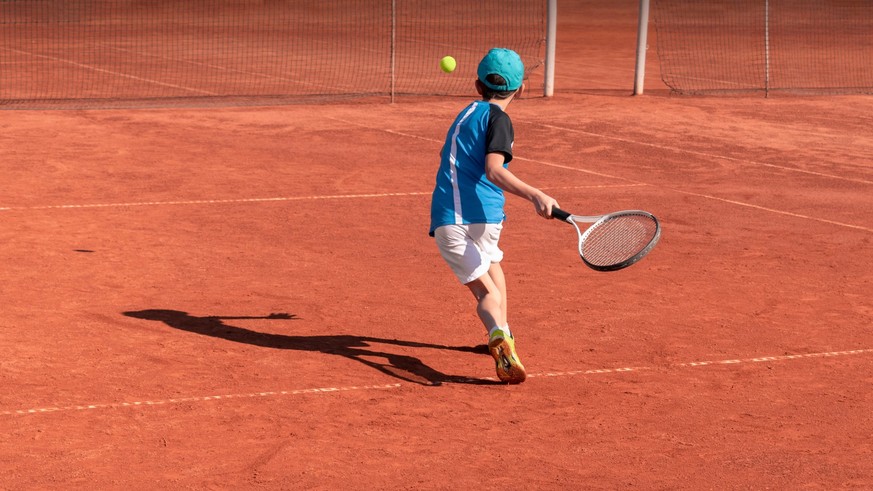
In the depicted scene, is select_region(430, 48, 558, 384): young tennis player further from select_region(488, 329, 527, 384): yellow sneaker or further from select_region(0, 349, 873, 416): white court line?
select_region(0, 349, 873, 416): white court line

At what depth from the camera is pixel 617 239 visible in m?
7.62

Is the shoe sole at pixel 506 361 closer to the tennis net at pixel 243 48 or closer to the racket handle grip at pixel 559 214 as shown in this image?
the racket handle grip at pixel 559 214

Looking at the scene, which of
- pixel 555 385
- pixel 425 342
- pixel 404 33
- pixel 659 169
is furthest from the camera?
pixel 404 33

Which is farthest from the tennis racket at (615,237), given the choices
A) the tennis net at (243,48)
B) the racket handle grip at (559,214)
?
the tennis net at (243,48)

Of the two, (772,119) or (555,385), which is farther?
(772,119)

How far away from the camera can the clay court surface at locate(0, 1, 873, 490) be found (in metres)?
6.66

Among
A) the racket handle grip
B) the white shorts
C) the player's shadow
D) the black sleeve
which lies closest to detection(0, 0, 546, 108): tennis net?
the player's shadow

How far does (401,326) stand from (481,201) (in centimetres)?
159

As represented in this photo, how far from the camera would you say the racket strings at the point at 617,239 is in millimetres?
7469

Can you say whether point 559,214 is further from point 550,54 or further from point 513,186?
point 550,54

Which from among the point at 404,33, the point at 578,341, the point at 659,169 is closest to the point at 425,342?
the point at 578,341

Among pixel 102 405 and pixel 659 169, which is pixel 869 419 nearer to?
pixel 102 405

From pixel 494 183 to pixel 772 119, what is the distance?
1365cm

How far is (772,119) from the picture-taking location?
2017 cm
